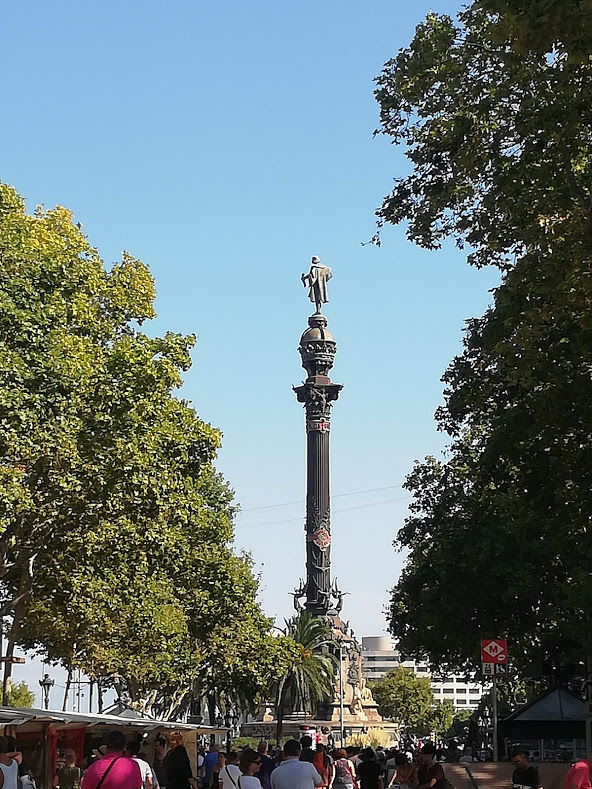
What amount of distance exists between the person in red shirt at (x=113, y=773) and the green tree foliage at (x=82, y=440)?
17.5 metres

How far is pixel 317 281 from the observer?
99500 mm

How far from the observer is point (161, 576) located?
150 ft

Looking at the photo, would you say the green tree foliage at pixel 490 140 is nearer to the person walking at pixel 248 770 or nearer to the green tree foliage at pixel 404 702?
the person walking at pixel 248 770

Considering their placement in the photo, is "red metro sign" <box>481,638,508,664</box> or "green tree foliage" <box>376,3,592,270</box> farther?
"red metro sign" <box>481,638,508,664</box>

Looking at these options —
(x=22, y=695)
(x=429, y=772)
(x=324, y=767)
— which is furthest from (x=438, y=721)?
(x=429, y=772)

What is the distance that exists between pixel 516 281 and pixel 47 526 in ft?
54.6

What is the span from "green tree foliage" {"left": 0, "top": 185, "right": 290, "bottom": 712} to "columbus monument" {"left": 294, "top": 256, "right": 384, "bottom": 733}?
153 ft

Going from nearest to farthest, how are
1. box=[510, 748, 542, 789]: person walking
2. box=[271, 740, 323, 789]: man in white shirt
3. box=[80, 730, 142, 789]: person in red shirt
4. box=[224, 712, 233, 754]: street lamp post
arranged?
box=[80, 730, 142, 789]: person in red shirt, box=[271, 740, 323, 789]: man in white shirt, box=[510, 748, 542, 789]: person walking, box=[224, 712, 233, 754]: street lamp post

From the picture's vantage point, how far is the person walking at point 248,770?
1390cm

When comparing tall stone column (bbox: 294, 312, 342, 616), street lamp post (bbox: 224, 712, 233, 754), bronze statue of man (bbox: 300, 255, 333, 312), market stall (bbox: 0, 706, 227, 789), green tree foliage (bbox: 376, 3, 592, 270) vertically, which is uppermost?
bronze statue of man (bbox: 300, 255, 333, 312)

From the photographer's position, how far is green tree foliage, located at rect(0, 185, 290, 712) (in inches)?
1094

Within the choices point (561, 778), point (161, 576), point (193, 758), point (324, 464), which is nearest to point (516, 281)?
point (561, 778)

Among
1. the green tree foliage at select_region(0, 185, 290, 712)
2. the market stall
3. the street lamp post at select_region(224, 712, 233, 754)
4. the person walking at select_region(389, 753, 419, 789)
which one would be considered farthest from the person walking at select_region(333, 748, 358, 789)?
the street lamp post at select_region(224, 712, 233, 754)

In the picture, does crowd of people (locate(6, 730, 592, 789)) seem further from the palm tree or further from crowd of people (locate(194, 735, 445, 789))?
the palm tree
